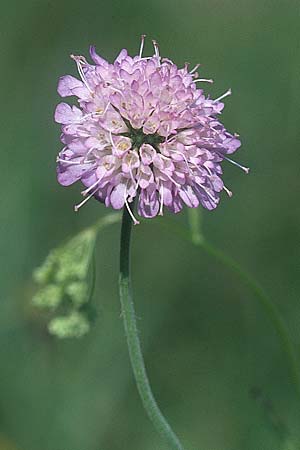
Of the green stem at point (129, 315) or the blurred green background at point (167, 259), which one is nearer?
the green stem at point (129, 315)

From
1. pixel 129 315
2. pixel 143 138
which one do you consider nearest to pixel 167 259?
pixel 143 138

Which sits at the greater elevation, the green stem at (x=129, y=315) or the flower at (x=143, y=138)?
the flower at (x=143, y=138)

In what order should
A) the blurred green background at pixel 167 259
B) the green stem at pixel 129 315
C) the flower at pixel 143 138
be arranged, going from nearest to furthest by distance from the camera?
the green stem at pixel 129 315, the flower at pixel 143 138, the blurred green background at pixel 167 259

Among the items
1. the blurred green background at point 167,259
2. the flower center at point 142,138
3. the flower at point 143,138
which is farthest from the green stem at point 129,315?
the blurred green background at point 167,259

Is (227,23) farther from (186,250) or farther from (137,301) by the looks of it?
(137,301)

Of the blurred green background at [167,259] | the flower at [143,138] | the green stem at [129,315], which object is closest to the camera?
the green stem at [129,315]

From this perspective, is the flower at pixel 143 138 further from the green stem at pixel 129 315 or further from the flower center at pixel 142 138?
the green stem at pixel 129 315
